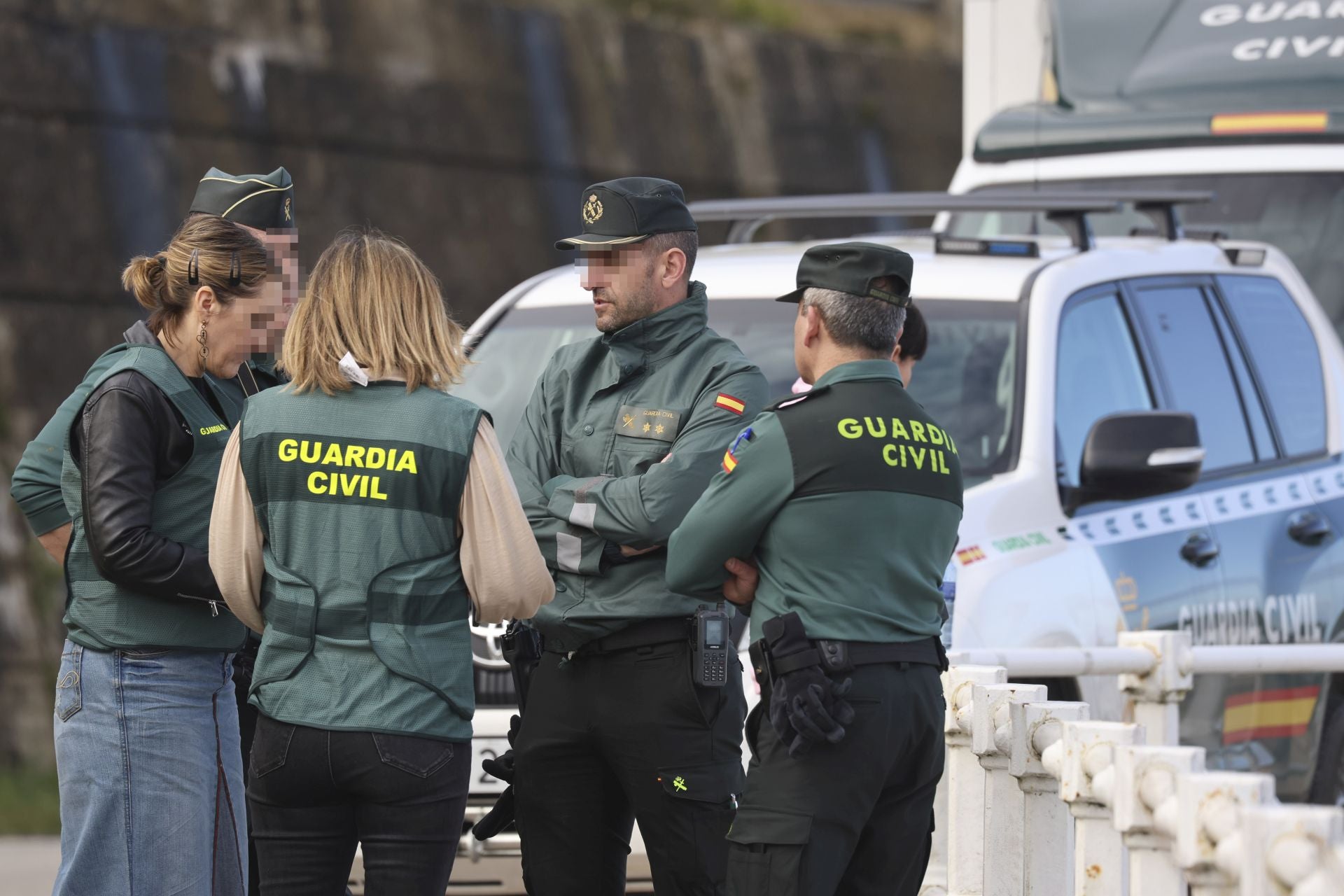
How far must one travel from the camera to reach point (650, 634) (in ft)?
13.1

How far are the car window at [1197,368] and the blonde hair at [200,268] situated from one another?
357 centimetres

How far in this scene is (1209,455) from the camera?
6.46 metres

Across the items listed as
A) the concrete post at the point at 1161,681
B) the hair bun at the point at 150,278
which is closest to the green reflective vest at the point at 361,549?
the hair bun at the point at 150,278

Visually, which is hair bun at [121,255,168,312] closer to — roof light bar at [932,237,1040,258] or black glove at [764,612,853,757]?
black glove at [764,612,853,757]

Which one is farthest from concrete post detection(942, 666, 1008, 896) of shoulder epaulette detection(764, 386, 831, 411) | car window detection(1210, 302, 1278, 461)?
car window detection(1210, 302, 1278, 461)

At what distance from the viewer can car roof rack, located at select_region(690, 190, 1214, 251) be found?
610cm

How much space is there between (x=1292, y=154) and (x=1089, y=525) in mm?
3423

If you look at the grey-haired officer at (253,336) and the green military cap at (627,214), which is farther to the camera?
the green military cap at (627,214)

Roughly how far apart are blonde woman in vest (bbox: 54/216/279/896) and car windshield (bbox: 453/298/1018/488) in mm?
2008

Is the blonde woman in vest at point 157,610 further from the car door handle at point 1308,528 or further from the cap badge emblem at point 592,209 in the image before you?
the car door handle at point 1308,528

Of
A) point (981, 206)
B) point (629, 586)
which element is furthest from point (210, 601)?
point (981, 206)

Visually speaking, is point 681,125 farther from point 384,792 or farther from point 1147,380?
point 384,792

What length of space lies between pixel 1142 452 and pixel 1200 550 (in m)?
0.74

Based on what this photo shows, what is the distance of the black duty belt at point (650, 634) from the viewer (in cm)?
400
